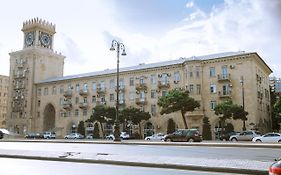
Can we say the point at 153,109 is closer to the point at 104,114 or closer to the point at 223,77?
the point at 104,114

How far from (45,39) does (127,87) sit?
34.6 metres

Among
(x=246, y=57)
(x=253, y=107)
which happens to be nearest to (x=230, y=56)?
(x=246, y=57)

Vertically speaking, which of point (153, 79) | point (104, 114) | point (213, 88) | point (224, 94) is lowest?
point (104, 114)

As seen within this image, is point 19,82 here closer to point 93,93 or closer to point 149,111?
point 93,93

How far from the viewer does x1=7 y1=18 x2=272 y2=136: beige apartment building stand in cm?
5950

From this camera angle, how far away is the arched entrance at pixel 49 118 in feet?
279

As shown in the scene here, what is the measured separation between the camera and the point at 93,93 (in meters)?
77.2

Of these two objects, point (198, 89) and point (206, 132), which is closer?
point (206, 132)

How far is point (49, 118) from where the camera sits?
8650 centimetres

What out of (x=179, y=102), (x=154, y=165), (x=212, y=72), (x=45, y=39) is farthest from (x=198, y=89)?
(x=45, y=39)

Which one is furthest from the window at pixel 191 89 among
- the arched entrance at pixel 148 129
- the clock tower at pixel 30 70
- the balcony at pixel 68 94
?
the clock tower at pixel 30 70

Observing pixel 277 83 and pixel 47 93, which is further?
Result: pixel 277 83

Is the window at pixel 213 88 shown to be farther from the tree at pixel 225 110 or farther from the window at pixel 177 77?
the tree at pixel 225 110

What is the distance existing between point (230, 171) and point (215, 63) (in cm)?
5180
